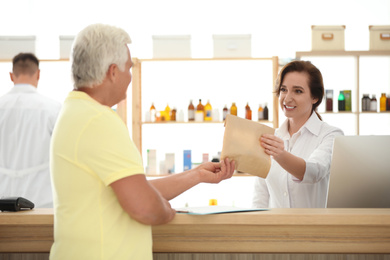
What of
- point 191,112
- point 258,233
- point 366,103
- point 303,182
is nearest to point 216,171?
point 258,233

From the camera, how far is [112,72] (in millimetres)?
1327

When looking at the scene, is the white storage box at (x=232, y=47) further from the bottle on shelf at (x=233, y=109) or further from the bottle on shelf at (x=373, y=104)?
the bottle on shelf at (x=373, y=104)

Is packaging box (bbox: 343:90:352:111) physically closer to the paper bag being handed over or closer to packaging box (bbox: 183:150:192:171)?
packaging box (bbox: 183:150:192:171)

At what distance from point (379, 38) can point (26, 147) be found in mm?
3335

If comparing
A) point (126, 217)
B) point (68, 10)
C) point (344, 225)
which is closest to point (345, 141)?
point (344, 225)

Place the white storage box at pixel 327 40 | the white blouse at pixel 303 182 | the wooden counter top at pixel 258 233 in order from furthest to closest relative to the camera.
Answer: the white storage box at pixel 327 40 → the white blouse at pixel 303 182 → the wooden counter top at pixel 258 233

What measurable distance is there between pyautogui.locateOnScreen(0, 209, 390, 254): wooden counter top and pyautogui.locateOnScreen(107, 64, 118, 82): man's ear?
51cm

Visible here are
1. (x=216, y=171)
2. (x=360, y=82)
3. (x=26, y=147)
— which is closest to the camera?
(x=216, y=171)

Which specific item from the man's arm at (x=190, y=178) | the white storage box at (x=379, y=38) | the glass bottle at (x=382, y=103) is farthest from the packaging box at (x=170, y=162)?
the man's arm at (x=190, y=178)

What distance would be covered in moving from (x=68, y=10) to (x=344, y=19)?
302 centimetres

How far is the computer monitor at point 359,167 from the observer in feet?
5.57

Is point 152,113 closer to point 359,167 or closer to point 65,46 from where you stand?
point 65,46

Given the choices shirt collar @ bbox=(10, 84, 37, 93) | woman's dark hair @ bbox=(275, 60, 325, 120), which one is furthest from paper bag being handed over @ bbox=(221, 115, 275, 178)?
shirt collar @ bbox=(10, 84, 37, 93)

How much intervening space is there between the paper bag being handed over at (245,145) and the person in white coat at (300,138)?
416 mm
